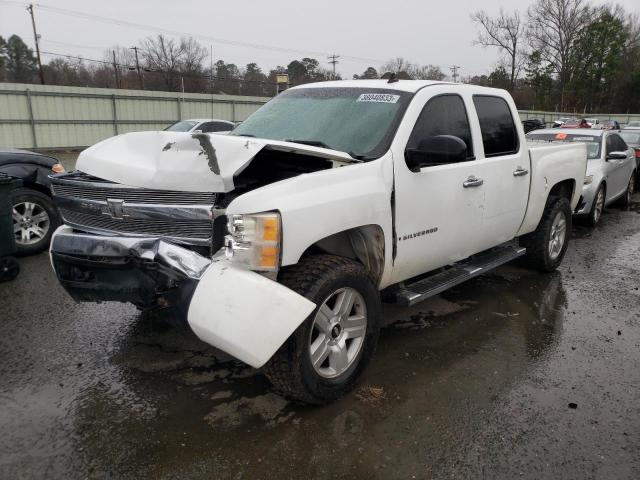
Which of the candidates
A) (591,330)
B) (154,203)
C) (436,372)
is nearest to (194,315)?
(154,203)

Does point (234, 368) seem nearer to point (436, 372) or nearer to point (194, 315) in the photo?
point (194, 315)

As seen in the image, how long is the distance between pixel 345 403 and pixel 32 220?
5056 millimetres

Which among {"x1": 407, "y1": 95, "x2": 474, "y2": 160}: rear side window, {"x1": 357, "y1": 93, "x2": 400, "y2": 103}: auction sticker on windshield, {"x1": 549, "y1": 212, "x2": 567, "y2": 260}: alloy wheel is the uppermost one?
{"x1": 357, "y1": 93, "x2": 400, "y2": 103}: auction sticker on windshield

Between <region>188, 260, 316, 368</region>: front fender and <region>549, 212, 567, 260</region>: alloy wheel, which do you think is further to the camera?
<region>549, 212, 567, 260</region>: alloy wheel

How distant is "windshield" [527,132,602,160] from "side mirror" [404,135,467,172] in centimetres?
706

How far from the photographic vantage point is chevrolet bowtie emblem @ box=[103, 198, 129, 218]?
313cm

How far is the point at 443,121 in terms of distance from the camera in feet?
13.4

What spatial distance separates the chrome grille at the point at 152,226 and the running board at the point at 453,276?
62.8 inches

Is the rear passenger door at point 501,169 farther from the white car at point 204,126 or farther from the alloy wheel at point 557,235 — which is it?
the white car at point 204,126

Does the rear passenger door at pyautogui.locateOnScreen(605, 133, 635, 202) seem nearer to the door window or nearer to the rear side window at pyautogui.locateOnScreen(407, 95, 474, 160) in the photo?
the rear side window at pyautogui.locateOnScreen(407, 95, 474, 160)

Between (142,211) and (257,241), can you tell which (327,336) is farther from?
(142,211)

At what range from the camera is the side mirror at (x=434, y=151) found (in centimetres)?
340

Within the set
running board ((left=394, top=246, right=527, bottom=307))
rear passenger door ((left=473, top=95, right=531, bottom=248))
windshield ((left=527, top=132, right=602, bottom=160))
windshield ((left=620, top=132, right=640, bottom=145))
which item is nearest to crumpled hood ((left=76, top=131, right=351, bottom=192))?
running board ((left=394, top=246, right=527, bottom=307))

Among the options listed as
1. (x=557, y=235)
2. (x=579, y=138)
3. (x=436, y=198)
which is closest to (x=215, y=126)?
(x=579, y=138)
